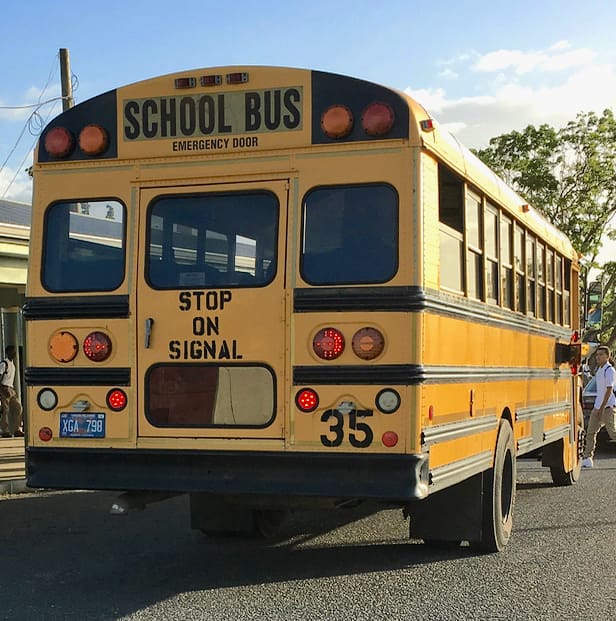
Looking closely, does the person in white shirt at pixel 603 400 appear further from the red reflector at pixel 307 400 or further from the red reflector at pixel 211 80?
the red reflector at pixel 211 80

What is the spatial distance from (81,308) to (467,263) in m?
2.49

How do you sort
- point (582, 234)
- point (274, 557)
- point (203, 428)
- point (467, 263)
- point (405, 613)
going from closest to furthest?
point (405, 613)
point (203, 428)
point (467, 263)
point (274, 557)
point (582, 234)

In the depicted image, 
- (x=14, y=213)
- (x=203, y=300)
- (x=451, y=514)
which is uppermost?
(x=14, y=213)

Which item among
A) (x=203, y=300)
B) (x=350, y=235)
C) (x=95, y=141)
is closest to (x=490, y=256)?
(x=350, y=235)

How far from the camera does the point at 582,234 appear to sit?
1302 inches

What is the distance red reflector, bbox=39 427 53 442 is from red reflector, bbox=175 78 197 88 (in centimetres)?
222

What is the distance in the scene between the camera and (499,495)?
25.7ft

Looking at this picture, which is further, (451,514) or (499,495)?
(499,495)

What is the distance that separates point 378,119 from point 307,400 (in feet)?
5.43

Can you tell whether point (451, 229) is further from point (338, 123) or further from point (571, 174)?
point (571, 174)

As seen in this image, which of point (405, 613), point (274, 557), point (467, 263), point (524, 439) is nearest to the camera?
point (405, 613)

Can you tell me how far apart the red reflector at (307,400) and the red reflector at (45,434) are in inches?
60.7

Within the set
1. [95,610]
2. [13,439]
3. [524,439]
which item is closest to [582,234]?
[13,439]

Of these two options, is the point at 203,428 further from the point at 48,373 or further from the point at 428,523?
the point at 428,523
